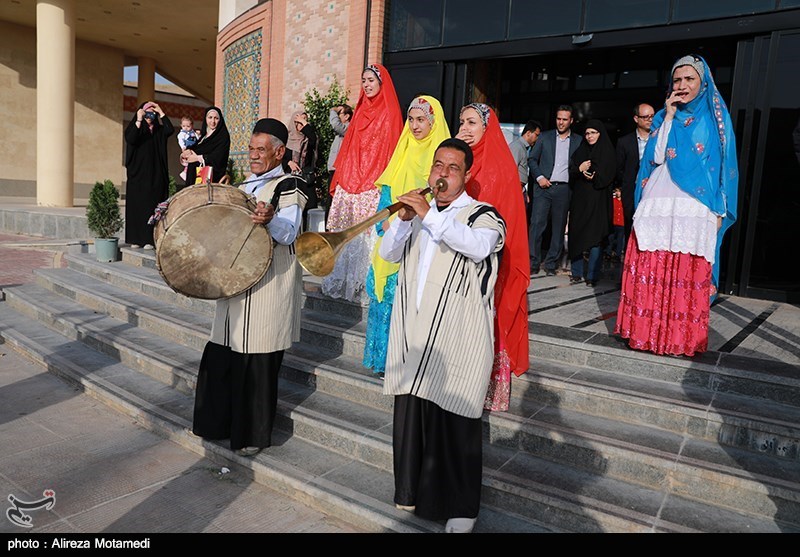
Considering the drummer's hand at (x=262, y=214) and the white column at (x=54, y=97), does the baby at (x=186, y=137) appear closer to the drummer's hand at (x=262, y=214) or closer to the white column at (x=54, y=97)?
the drummer's hand at (x=262, y=214)

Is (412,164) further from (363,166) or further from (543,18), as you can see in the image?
(543,18)

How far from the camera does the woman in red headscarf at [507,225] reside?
3488 mm

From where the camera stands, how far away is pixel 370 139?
201 inches

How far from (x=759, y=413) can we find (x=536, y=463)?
1.29 m

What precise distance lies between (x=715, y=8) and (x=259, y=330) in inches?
243

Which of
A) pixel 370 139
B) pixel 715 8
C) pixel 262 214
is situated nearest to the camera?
pixel 262 214

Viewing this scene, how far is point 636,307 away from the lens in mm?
4156

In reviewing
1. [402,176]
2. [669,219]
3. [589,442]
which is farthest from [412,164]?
[589,442]

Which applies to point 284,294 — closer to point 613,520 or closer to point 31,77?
point 613,520

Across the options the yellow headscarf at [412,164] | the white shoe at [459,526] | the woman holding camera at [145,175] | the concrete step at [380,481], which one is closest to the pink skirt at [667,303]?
the concrete step at [380,481]

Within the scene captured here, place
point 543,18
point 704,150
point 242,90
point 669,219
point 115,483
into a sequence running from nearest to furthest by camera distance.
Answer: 1. point 115,483
2. point 704,150
3. point 669,219
4. point 543,18
5. point 242,90

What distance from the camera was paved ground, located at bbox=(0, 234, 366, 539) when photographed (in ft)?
9.74

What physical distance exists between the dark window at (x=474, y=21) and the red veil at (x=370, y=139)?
155 inches

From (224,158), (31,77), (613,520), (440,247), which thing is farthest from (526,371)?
(31,77)
